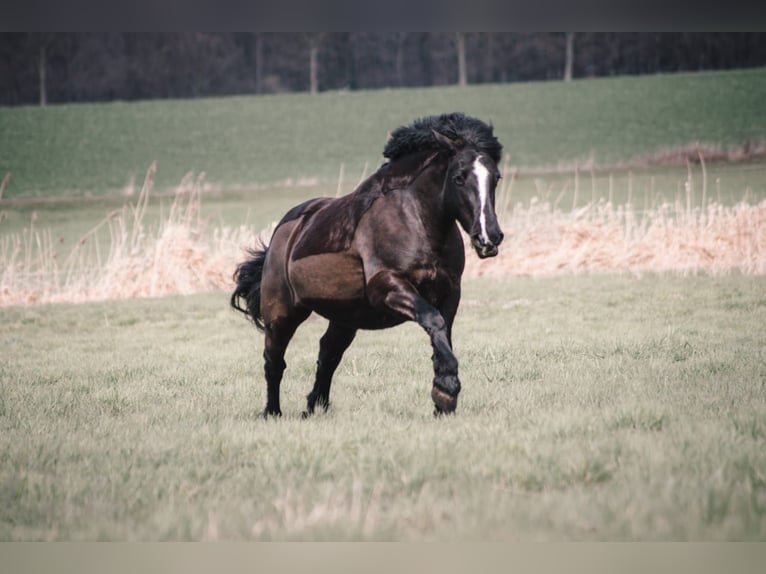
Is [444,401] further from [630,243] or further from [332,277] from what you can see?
[630,243]

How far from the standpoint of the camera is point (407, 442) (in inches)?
196

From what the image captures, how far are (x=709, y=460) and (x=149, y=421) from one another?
377cm

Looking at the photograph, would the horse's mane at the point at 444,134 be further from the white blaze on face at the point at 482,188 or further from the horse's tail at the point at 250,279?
the horse's tail at the point at 250,279

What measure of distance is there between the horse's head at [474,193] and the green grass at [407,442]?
3.50ft

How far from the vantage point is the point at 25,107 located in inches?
2020

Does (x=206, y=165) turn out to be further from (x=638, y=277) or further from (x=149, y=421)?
(x=149, y=421)

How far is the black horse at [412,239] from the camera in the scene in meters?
5.79

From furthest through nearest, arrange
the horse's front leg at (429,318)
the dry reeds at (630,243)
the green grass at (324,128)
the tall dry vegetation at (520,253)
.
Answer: the green grass at (324,128) → the tall dry vegetation at (520,253) → the dry reeds at (630,243) → the horse's front leg at (429,318)

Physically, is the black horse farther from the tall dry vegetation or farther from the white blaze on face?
the tall dry vegetation

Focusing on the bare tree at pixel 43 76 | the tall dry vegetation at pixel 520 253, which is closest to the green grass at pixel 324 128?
the bare tree at pixel 43 76

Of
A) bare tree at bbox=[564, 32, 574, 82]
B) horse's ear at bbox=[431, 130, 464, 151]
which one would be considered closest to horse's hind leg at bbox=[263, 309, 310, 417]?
horse's ear at bbox=[431, 130, 464, 151]

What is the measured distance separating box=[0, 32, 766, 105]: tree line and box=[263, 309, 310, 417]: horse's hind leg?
125 ft

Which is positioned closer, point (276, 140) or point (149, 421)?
point (149, 421)

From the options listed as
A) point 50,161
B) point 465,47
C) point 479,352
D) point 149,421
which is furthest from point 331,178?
point 149,421
